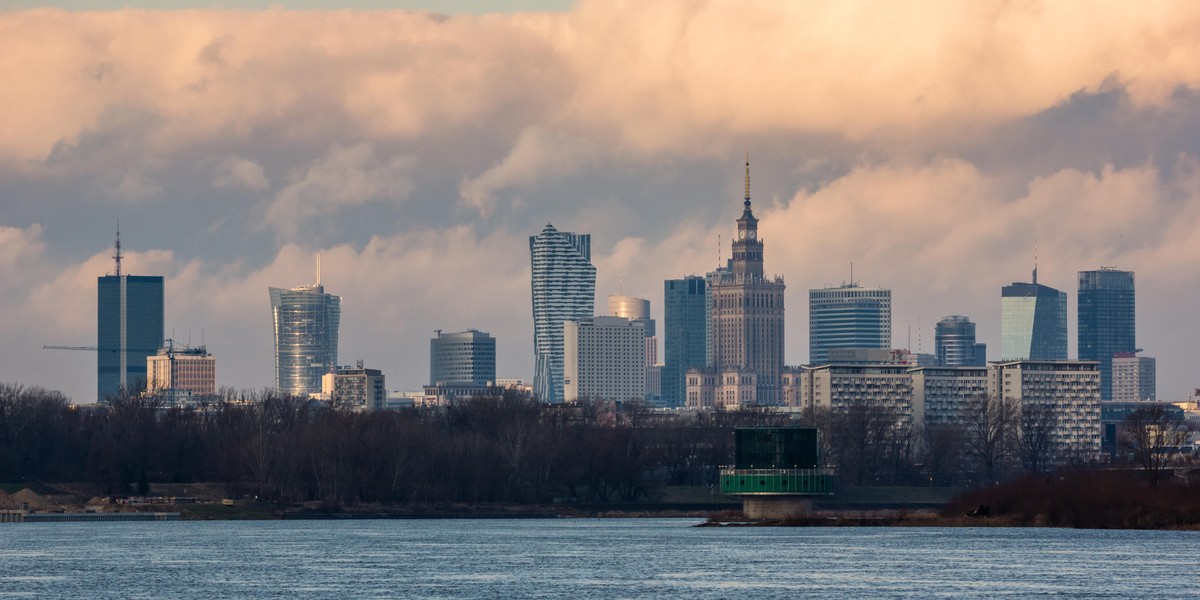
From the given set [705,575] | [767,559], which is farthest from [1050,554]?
[705,575]

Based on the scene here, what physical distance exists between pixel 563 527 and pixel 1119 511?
147ft

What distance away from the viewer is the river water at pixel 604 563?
4309 inches

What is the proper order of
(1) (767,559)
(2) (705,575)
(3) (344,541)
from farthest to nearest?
(3) (344,541) → (1) (767,559) → (2) (705,575)

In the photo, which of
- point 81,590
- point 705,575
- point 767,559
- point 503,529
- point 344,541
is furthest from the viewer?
point 503,529

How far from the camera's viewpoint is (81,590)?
111 metres

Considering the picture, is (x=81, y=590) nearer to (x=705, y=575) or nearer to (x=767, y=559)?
(x=705, y=575)

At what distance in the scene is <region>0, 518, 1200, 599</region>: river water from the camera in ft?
359

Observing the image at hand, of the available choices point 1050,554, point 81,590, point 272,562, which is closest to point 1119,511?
point 1050,554

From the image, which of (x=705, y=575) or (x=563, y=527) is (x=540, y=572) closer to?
(x=705, y=575)

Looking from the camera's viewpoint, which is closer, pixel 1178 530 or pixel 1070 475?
pixel 1178 530

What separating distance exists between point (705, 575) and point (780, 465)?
243 feet

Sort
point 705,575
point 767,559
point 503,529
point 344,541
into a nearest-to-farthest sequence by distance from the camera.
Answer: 1. point 705,575
2. point 767,559
3. point 344,541
4. point 503,529

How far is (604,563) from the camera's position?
130125mm

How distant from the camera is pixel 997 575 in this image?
117312 millimetres
